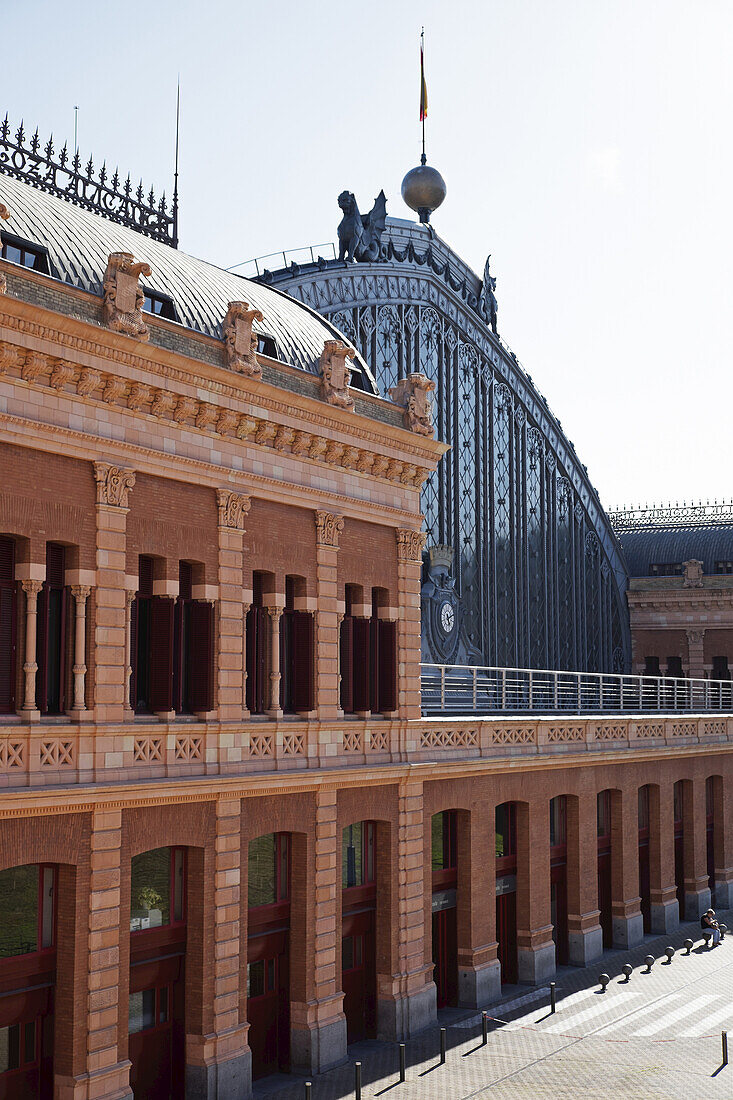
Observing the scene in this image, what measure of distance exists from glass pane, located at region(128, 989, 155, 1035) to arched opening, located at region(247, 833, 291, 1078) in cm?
287

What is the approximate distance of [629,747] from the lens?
40938 mm

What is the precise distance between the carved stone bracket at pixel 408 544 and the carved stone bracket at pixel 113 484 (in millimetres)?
9739

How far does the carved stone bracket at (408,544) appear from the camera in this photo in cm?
3039

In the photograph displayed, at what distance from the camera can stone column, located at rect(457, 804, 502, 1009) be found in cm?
3186

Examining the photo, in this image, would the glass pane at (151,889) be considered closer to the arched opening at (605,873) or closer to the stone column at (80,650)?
the stone column at (80,650)

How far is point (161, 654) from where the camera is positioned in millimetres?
23078

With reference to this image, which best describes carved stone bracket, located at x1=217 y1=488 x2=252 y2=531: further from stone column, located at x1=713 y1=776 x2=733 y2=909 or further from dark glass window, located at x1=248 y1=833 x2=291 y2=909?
stone column, located at x1=713 y1=776 x2=733 y2=909

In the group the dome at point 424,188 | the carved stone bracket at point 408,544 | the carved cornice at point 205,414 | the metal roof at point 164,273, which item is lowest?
the carved stone bracket at point 408,544

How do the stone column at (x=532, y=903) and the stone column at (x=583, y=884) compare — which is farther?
the stone column at (x=583, y=884)

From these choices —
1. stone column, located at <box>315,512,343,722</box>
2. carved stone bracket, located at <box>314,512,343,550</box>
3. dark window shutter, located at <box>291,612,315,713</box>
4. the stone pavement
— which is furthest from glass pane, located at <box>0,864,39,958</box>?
carved stone bracket, located at <box>314,512,343,550</box>

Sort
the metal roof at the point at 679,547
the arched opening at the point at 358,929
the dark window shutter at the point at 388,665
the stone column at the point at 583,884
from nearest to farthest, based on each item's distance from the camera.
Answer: the arched opening at the point at 358,929, the dark window shutter at the point at 388,665, the stone column at the point at 583,884, the metal roof at the point at 679,547

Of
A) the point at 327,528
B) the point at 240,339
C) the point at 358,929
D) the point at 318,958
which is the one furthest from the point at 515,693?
the point at 240,339

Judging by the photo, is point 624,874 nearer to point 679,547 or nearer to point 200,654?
point 200,654

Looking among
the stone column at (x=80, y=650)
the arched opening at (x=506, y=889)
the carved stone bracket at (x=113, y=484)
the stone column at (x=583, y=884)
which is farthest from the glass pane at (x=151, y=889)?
the stone column at (x=583, y=884)
